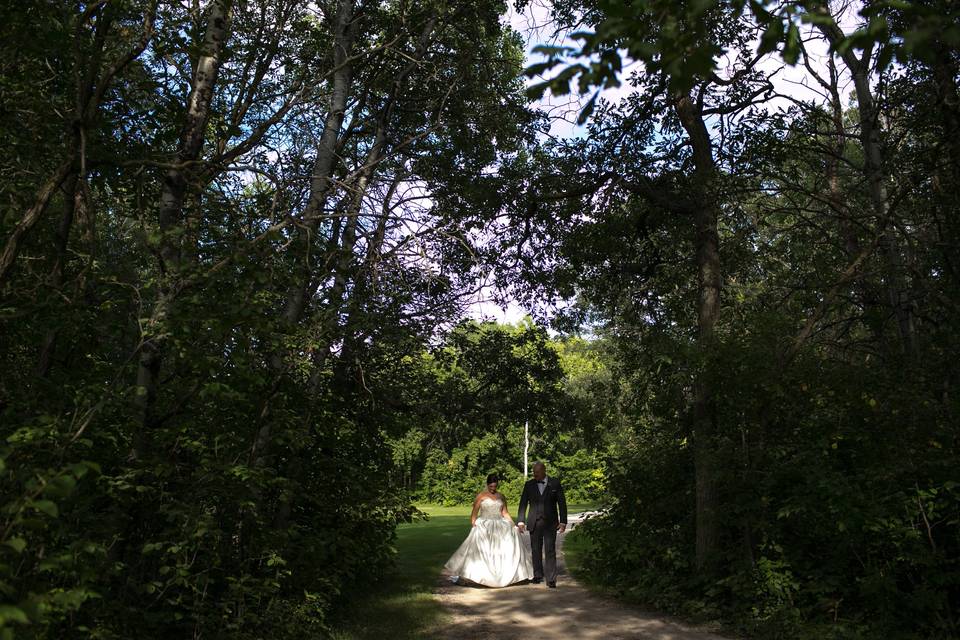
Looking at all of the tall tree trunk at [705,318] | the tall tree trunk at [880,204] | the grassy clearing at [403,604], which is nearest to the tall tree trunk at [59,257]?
the grassy clearing at [403,604]

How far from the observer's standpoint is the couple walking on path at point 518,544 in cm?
1230

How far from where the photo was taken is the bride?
12367 mm

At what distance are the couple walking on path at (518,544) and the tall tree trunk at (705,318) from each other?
271 cm

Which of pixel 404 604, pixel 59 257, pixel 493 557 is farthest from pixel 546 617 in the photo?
pixel 59 257

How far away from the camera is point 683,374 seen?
980 centimetres

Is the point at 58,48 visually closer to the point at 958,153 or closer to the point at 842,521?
the point at 842,521

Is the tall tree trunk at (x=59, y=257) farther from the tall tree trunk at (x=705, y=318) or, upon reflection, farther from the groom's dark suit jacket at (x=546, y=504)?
the groom's dark suit jacket at (x=546, y=504)

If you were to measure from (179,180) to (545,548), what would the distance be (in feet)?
26.9

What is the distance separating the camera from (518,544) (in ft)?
41.7

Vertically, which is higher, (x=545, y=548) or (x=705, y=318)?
(x=705, y=318)

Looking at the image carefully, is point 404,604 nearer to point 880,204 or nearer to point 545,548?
point 545,548

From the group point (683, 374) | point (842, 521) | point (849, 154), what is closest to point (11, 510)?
point (842, 521)

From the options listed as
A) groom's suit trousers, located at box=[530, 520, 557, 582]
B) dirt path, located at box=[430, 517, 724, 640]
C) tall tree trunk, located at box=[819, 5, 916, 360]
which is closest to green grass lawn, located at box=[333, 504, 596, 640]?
dirt path, located at box=[430, 517, 724, 640]

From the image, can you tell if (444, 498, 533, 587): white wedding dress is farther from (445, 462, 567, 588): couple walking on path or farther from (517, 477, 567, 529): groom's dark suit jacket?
(517, 477, 567, 529): groom's dark suit jacket
